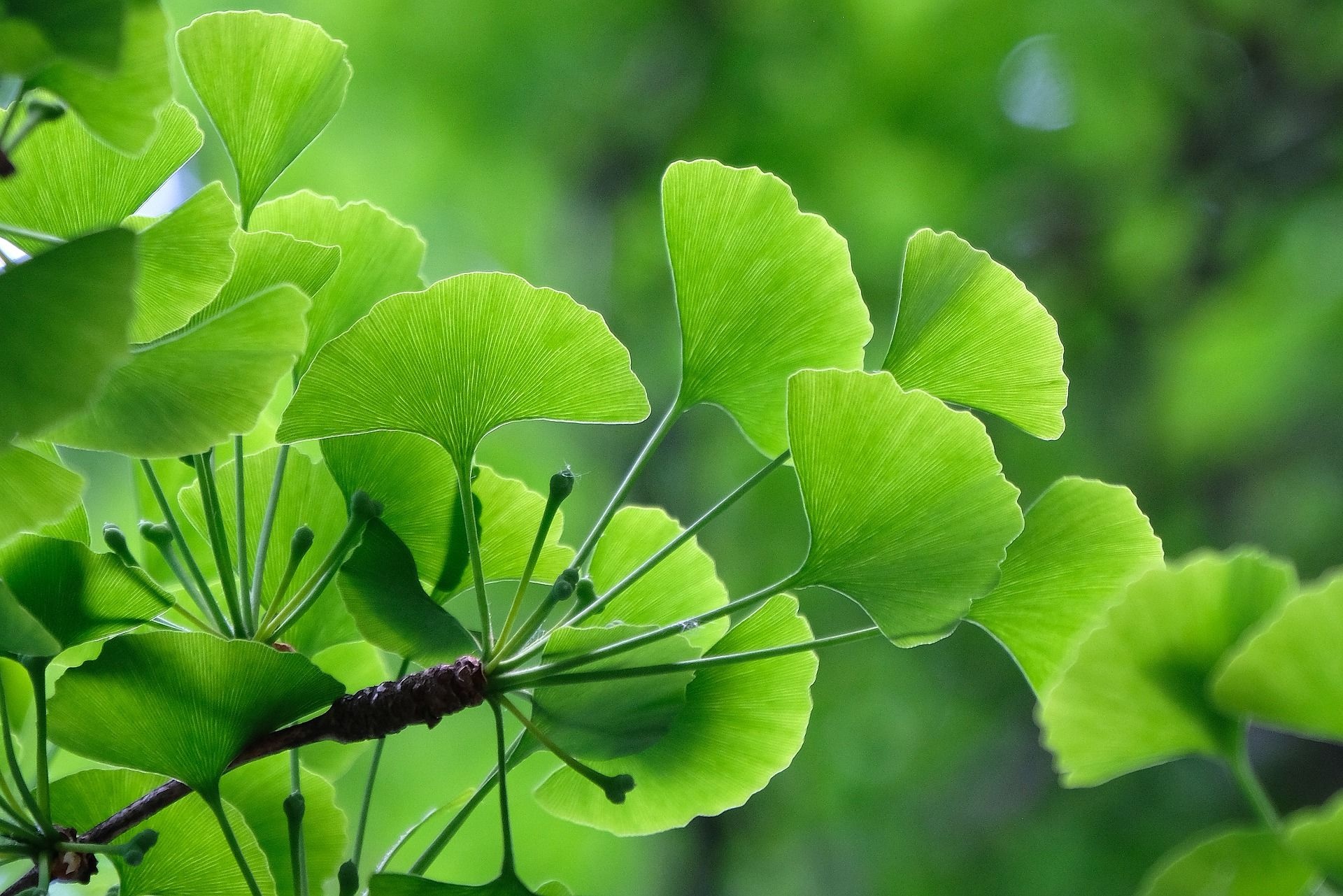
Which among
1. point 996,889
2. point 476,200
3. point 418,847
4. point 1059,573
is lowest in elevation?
point 996,889

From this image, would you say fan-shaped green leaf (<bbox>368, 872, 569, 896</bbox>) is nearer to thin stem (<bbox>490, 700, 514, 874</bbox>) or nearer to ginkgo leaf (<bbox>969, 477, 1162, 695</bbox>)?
thin stem (<bbox>490, 700, 514, 874</bbox>)

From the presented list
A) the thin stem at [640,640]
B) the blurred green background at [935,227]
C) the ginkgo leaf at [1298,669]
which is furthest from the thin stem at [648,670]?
the blurred green background at [935,227]

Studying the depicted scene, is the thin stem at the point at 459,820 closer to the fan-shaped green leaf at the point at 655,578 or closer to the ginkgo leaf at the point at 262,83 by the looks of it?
the fan-shaped green leaf at the point at 655,578

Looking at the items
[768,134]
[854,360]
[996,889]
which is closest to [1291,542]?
[996,889]

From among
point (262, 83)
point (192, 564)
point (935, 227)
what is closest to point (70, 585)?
point (192, 564)

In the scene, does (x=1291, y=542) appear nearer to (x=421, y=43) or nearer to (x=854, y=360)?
(x=421, y=43)
